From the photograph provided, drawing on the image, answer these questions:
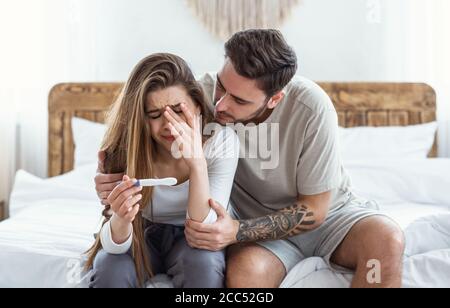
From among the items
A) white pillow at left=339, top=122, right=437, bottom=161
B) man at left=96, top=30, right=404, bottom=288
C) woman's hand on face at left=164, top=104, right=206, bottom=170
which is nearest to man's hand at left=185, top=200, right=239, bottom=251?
man at left=96, top=30, right=404, bottom=288

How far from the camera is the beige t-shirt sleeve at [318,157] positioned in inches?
63.4

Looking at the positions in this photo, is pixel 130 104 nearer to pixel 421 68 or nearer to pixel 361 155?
pixel 361 155

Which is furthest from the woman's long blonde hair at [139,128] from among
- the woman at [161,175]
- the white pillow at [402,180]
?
the white pillow at [402,180]

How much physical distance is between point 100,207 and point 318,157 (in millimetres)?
990

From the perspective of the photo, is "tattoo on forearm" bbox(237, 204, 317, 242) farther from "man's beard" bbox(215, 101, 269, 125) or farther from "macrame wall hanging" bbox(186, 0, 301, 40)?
"macrame wall hanging" bbox(186, 0, 301, 40)

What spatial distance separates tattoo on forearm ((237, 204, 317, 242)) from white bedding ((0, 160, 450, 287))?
3.5 inches

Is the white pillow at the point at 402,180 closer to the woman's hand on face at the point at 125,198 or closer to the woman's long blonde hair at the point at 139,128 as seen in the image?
the woman's long blonde hair at the point at 139,128

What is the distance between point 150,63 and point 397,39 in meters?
1.64

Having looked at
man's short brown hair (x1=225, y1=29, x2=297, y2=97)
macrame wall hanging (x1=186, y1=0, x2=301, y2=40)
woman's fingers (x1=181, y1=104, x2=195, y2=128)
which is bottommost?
woman's fingers (x1=181, y1=104, x2=195, y2=128)

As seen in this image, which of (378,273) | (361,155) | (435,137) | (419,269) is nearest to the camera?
(378,273)

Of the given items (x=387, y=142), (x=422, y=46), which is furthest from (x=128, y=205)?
(x=422, y=46)

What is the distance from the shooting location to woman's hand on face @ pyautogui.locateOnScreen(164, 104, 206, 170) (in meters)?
1.45

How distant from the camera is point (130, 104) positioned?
5.05ft
